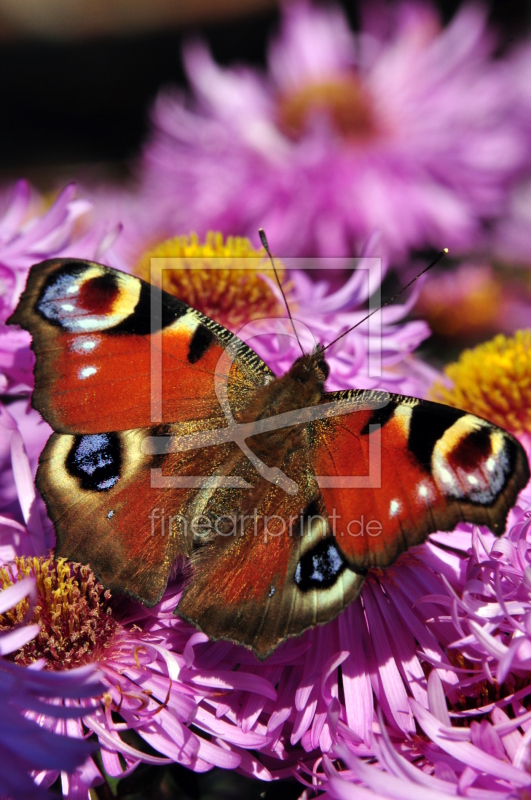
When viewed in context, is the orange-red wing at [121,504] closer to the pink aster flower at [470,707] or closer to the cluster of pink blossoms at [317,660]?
the cluster of pink blossoms at [317,660]

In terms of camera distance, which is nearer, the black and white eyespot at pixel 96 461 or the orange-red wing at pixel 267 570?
the orange-red wing at pixel 267 570

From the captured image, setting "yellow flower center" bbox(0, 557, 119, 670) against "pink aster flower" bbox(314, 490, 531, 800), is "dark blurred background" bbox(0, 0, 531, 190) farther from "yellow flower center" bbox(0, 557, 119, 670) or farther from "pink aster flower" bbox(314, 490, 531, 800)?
"pink aster flower" bbox(314, 490, 531, 800)

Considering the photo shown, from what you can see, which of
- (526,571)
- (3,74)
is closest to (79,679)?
(526,571)

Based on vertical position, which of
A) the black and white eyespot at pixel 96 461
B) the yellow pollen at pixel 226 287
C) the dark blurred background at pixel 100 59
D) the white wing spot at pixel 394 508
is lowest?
the white wing spot at pixel 394 508

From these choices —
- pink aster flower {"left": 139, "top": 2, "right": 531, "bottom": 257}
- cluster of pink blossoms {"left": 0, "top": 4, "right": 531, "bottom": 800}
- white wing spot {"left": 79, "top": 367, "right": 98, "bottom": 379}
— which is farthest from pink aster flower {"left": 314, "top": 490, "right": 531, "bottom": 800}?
pink aster flower {"left": 139, "top": 2, "right": 531, "bottom": 257}

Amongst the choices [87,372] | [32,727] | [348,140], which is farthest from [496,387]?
[348,140]

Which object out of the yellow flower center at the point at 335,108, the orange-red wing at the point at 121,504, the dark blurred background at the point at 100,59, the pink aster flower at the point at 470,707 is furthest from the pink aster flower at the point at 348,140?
the dark blurred background at the point at 100,59

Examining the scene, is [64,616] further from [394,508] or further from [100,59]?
[100,59]

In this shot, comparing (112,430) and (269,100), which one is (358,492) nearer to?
(112,430)
